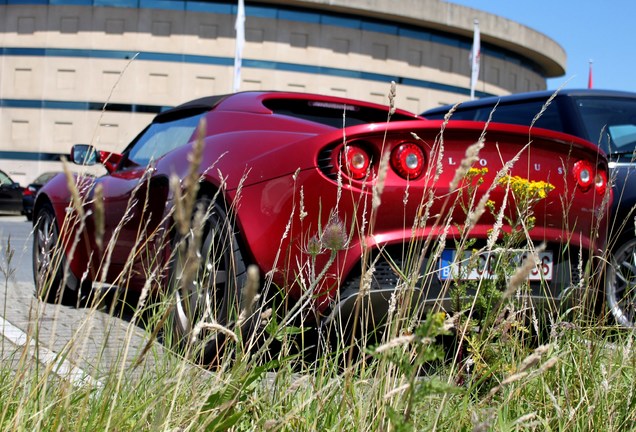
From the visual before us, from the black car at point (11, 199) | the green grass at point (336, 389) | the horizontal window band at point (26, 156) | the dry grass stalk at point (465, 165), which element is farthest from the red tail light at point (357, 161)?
the horizontal window band at point (26, 156)

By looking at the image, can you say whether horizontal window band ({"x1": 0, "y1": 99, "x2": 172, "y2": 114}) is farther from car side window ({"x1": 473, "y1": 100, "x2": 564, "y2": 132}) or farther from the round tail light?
the round tail light

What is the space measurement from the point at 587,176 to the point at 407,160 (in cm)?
113

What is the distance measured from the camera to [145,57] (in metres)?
30.5

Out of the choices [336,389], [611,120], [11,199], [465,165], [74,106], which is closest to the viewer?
[465,165]

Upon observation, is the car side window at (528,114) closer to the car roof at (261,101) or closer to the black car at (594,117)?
the black car at (594,117)

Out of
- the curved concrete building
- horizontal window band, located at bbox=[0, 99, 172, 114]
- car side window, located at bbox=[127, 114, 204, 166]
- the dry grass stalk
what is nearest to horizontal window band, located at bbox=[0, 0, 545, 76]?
the curved concrete building

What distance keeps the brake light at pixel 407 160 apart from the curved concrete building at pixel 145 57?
27.6 metres

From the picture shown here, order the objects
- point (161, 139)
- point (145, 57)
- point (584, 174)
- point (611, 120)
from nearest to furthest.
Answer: point (584, 174)
point (161, 139)
point (611, 120)
point (145, 57)

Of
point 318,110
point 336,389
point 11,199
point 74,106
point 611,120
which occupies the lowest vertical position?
point 11,199

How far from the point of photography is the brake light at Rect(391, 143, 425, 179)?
324 centimetres

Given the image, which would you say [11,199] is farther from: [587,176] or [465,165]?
[465,165]

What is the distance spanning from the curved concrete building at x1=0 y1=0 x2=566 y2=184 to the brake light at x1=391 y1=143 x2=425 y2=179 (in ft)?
90.4

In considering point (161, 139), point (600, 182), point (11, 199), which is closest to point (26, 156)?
point (11, 199)

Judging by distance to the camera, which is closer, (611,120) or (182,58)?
(611,120)
